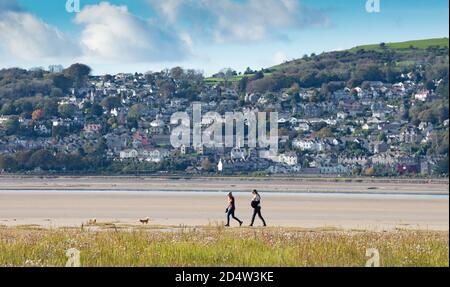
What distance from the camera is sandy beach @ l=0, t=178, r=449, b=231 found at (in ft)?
93.2

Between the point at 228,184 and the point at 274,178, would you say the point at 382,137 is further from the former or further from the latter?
the point at 228,184

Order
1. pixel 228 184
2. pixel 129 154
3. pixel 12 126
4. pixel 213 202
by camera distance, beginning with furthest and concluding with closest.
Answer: pixel 12 126, pixel 129 154, pixel 228 184, pixel 213 202

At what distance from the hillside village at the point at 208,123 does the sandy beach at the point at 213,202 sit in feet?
22.7

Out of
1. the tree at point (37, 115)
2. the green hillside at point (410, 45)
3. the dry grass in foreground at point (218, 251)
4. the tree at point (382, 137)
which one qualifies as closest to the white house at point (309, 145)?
the tree at point (382, 137)

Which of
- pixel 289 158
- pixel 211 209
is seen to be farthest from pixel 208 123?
pixel 211 209

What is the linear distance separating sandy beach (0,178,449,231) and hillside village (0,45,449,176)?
693cm

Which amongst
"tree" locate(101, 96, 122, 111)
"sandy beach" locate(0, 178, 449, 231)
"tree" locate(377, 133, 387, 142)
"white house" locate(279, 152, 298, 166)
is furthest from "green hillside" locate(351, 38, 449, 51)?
"sandy beach" locate(0, 178, 449, 231)

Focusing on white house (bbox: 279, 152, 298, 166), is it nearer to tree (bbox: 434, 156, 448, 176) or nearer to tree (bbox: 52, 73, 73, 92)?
tree (bbox: 434, 156, 448, 176)

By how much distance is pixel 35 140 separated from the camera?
7088 cm

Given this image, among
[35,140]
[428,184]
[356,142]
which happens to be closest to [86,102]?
[35,140]

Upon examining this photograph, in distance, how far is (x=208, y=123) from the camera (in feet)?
237

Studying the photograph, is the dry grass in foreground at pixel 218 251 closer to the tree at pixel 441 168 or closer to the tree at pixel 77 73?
the tree at pixel 441 168

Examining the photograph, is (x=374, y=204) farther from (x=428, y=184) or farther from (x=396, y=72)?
(x=396, y=72)

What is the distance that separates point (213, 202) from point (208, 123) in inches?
1358
